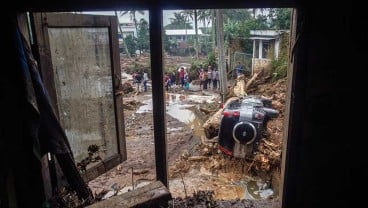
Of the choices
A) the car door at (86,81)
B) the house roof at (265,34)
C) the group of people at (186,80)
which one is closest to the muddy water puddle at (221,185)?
the car door at (86,81)

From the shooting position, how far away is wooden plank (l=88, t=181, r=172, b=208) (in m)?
2.12

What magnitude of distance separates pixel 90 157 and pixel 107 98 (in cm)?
70

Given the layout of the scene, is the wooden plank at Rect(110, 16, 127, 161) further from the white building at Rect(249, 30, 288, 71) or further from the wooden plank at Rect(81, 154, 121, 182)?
the white building at Rect(249, 30, 288, 71)

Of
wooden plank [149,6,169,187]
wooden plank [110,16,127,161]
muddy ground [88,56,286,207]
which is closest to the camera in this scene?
wooden plank [149,6,169,187]

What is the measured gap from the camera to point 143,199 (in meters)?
2.15

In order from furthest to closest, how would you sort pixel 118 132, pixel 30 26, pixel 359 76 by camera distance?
pixel 118 132
pixel 30 26
pixel 359 76

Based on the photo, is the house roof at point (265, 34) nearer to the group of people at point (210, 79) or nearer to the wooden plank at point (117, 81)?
the group of people at point (210, 79)

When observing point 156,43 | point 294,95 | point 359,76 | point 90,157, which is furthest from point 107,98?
point 359,76

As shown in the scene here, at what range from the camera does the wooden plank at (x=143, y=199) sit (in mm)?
2117

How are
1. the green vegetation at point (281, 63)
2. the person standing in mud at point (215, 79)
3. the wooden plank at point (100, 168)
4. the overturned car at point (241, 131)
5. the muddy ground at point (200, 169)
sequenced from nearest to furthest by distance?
the wooden plank at point (100, 168)
the muddy ground at point (200, 169)
the overturned car at point (241, 131)
the green vegetation at point (281, 63)
the person standing in mud at point (215, 79)

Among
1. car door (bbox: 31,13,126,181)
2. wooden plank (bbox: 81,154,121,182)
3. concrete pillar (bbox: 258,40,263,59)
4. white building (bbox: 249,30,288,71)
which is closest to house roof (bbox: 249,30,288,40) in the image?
white building (bbox: 249,30,288,71)

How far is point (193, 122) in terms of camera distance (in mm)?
12070

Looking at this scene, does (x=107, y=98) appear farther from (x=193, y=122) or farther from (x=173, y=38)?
(x=173, y=38)

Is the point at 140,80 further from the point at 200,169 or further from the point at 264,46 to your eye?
the point at 200,169
